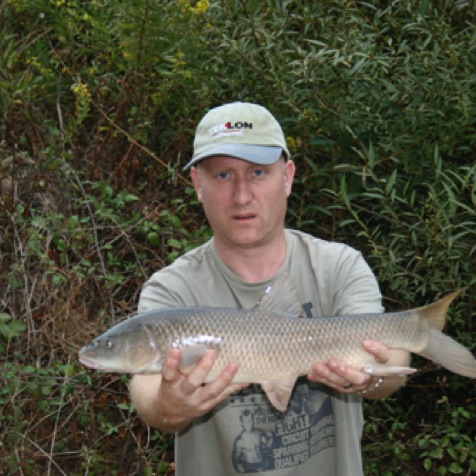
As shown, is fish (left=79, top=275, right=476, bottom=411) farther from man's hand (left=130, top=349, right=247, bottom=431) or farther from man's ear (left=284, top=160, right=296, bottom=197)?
man's ear (left=284, top=160, right=296, bottom=197)

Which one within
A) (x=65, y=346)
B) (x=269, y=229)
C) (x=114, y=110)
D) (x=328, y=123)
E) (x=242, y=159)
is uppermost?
(x=114, y=110)

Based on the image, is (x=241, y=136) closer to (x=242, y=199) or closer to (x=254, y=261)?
(x=242, y=199)

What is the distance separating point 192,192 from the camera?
13.6ft

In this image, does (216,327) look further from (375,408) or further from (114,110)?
(114,110)

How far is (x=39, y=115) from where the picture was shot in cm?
467

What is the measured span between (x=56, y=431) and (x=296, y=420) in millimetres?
1603

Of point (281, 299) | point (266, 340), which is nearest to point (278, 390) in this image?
point (266, 340)

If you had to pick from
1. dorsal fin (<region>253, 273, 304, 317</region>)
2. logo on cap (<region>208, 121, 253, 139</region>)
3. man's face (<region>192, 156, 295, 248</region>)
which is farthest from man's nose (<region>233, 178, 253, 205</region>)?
dorsal fin (<region>253, 273, 304, 317</region>)

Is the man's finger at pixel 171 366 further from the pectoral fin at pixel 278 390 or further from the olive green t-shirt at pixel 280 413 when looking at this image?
the olive green t-shirt at pixel 280 413

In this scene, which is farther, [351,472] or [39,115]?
[39,115]

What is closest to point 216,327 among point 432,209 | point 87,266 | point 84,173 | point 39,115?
point 432,209

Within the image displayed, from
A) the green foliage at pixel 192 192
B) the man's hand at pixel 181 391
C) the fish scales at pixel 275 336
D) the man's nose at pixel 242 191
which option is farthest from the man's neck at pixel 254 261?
the green foliage at pixel 192 192

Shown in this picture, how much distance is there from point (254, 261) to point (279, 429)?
1.46ft

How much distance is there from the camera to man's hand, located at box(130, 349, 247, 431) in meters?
2.02
